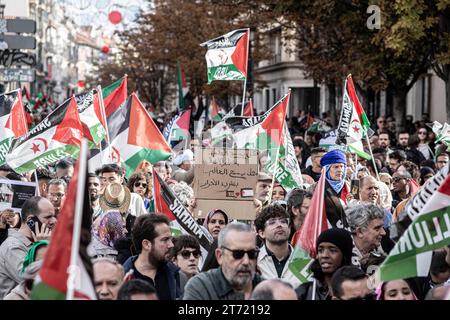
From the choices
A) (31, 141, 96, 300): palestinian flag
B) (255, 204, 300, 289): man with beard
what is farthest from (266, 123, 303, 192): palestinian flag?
(31, 141, 96, 300): palestinian flag

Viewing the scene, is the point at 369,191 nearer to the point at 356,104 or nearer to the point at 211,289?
the point at 356,104

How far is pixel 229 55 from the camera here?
17.3 meters

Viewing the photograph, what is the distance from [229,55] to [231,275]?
11.4 m

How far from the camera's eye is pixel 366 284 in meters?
6.21

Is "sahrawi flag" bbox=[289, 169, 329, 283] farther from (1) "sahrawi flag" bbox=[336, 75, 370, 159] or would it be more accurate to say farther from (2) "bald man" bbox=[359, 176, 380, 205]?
(1) "sahrawi flag" bbox=[336, 75, 370, 159]

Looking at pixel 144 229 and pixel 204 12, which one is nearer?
pixel 144 229

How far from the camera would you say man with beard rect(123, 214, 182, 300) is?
→ 7.40 metres

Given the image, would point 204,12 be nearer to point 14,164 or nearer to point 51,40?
point 14,164

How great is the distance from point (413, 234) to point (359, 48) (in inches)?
837

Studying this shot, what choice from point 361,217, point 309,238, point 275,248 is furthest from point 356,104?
point 309,238

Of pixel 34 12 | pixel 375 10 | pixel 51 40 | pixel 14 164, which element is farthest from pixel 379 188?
pixel 51 40

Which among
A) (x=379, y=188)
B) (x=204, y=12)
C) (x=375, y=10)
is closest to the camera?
(x=379, y=188)

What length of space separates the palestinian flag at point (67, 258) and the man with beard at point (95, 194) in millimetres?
5428

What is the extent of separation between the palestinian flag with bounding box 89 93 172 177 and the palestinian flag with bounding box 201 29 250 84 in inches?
153
